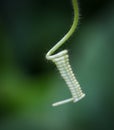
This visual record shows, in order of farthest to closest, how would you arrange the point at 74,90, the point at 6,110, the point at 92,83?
the point at 6,110 → the point at 92,83 → the point at 74,90

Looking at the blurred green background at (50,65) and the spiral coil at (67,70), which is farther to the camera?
the blurred green background at (50,65)

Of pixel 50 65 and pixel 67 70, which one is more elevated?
pixel 50 65

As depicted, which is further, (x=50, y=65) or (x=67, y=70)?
(x=50, y=65)

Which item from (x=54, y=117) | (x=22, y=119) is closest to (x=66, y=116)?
(x=54, y=117)

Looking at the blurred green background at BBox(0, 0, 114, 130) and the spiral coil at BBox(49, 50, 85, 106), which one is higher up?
the blurred green background at BBox(0, 0, 114, 130)

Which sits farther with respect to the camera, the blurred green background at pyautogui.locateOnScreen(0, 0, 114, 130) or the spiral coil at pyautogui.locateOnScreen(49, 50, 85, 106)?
the blurred green background at pyautogui.locateOnScreen(0, 0, 114, 130)

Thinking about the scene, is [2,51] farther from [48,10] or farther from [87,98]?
[87,98]

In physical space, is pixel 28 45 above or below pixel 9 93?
above

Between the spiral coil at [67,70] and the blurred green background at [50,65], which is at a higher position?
the blurred green background at [50,65]
